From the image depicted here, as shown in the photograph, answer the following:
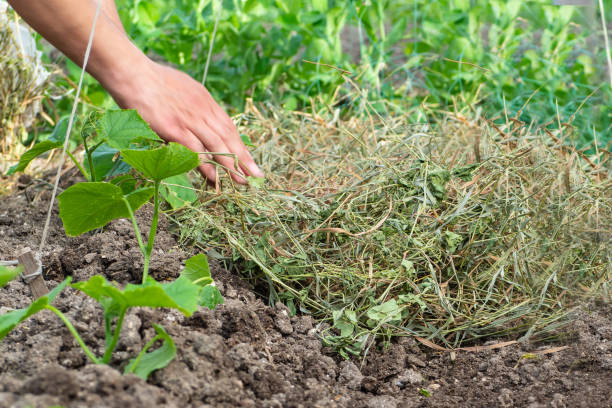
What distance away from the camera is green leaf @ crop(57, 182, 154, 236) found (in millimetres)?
1048

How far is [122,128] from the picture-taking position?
4.20 feet

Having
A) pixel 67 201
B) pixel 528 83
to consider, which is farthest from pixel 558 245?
pixel 528 83

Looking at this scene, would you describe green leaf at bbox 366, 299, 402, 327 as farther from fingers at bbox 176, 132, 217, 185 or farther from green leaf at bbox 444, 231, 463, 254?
fingers at bbox 176, 132, 217, 185

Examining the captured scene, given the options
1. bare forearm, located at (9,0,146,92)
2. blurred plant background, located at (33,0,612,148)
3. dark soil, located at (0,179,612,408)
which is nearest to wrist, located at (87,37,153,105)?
bare forearm, located at (9,0,146,92)

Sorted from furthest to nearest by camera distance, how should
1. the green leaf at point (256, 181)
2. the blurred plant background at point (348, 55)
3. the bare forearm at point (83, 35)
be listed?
the blurred plant background at point (348, 55), the green leaf at point (256, 181), the bare forearm at point (83, 35)

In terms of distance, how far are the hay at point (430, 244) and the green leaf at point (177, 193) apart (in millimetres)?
32

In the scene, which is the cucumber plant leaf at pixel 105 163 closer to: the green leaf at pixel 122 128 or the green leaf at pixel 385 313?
the green leaf at pixel 122 128

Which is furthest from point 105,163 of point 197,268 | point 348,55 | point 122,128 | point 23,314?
point 348,55

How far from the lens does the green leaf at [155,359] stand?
867mm

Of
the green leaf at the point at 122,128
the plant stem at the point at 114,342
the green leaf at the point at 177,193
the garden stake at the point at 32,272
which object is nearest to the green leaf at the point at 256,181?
the green leaf at the point at 177,193

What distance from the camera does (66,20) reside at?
1356 millimetres

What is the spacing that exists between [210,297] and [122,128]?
0.43 m

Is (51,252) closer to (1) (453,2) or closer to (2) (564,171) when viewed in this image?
(2) (564,171)

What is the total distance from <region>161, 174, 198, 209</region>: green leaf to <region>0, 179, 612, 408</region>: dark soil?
0.12m
